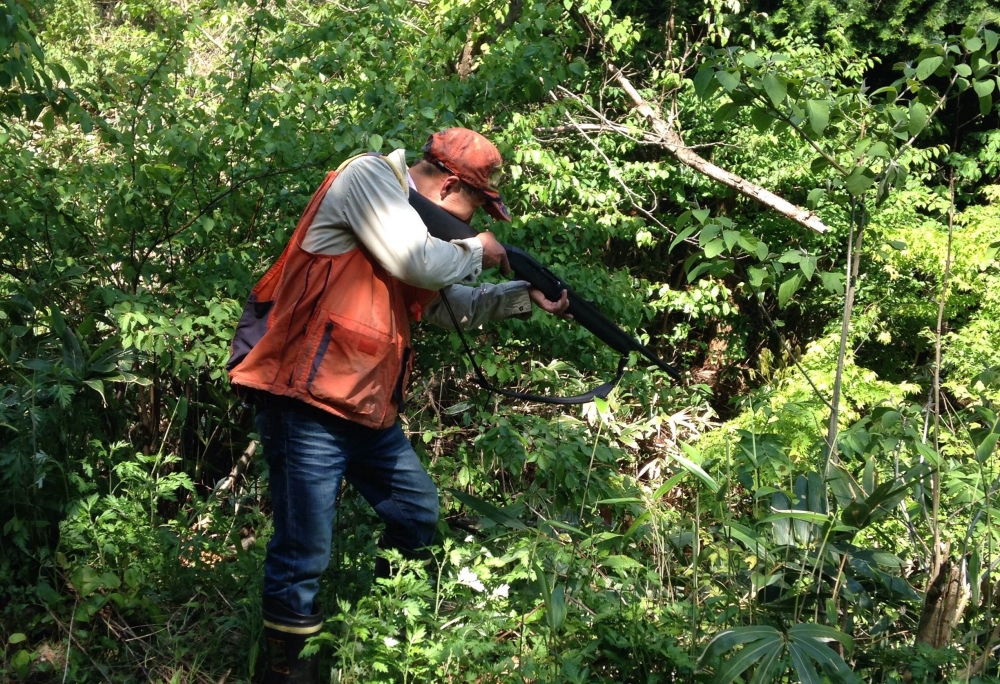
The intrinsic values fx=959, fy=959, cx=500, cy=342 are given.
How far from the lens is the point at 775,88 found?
276 cm

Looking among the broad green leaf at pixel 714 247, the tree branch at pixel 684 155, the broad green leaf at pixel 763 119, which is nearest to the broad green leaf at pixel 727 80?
the broad green leaf at pixel 763 119

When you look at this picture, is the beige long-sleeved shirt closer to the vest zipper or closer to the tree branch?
the vest zipper

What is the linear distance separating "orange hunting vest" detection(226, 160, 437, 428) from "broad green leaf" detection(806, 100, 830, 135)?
1262mm

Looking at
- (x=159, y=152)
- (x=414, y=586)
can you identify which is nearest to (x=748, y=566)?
(x=414, y=586)

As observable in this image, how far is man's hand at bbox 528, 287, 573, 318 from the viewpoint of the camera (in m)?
3.59

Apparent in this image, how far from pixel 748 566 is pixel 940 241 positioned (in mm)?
6659

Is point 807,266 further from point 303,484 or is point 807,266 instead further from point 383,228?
point 303,484

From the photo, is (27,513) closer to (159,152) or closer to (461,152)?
(159,152)

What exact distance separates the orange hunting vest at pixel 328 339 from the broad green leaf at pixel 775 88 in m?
1.15

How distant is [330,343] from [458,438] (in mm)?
2501

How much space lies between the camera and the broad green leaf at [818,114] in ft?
8.95

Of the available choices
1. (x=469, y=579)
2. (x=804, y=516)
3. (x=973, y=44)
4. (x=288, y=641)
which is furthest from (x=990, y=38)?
(x=288, y=641)

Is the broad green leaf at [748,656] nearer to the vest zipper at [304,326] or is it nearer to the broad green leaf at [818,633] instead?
the broad green leaf at [818,633]

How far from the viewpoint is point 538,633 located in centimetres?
300
